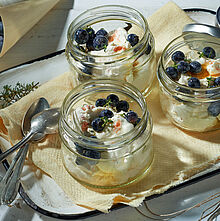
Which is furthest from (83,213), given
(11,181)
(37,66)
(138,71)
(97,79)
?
(37,66)

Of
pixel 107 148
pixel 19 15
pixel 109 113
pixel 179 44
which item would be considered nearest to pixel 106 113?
pixel 109 113

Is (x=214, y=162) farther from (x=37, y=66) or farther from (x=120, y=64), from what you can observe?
(x=37, y=66)

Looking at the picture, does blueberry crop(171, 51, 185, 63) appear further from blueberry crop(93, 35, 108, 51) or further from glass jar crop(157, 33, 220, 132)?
blueberry crop(93, 35, 108, 51)

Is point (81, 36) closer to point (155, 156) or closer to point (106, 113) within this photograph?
point (106, 113)

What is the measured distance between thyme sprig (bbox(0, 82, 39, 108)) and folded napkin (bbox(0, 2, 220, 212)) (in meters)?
0.07

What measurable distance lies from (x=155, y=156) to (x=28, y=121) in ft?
1.39

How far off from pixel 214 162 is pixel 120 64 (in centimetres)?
41

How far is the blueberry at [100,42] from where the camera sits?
1.30m

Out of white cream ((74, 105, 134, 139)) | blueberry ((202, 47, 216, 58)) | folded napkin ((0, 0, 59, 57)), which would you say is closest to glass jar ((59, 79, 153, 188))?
white cream ((74, 105, 134, 139))

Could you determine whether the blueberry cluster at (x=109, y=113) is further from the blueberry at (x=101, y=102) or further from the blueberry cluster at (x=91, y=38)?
the blueberry cluster at (x=91, y=38)

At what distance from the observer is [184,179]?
1.14 metres

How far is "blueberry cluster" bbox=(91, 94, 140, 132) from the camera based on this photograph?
43.2 inches

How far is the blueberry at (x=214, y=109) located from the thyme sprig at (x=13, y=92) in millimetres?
628

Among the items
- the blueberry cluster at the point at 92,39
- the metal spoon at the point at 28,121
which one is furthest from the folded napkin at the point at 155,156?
the blueberry cluster at the point at 92,39
